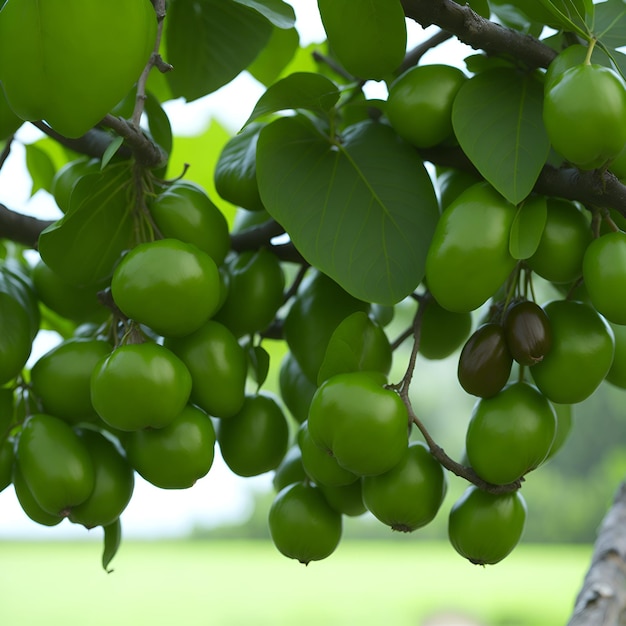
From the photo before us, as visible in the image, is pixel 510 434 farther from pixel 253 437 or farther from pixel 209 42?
pixel 209 42

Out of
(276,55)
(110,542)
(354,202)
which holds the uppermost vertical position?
(276,55)

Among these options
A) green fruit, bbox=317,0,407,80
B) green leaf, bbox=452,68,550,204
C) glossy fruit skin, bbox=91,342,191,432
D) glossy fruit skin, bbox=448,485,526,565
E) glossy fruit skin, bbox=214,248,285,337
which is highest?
green fruit, bbox=317,0,407,80

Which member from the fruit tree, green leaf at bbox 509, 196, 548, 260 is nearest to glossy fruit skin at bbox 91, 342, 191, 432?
the fruit tree

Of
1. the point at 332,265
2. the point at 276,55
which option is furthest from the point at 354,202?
the point at 276,55

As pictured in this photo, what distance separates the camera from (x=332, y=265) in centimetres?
25

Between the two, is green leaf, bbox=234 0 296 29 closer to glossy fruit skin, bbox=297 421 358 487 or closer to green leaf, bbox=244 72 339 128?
green leaf, bbox=244 72 339 128

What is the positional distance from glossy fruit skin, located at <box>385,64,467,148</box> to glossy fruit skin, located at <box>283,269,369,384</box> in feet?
0.19

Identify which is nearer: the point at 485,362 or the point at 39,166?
the point at 485,362

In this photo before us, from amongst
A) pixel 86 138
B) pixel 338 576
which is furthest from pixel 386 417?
pixel 338 576

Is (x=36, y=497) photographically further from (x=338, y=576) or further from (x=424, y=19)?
(x=338, y=576)

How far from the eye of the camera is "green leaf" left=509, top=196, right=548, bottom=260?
222mm

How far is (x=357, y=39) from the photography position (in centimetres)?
25

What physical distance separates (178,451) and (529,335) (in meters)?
0.11

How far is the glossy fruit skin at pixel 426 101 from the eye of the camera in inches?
10.0
